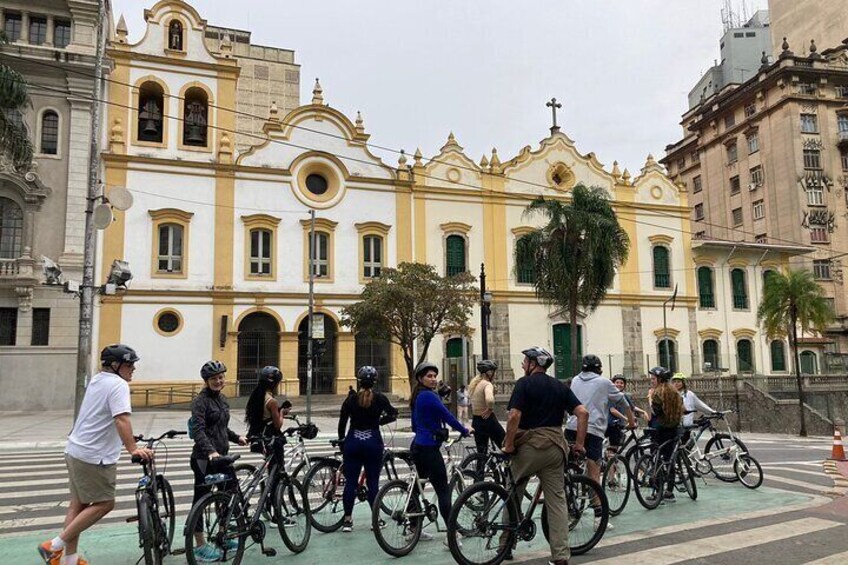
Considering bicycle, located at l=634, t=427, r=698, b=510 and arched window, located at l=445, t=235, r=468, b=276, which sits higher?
arched window, located at l=445, t=235, r=468, b=276

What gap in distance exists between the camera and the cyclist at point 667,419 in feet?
29.2

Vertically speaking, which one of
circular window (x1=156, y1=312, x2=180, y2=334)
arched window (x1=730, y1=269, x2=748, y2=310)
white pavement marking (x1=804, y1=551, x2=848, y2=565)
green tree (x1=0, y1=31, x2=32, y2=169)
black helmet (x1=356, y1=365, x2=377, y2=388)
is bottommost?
white pavement marking (x1=804, y1=551, x2=848, y2=565)

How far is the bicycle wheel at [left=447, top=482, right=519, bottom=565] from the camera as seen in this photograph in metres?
5.91

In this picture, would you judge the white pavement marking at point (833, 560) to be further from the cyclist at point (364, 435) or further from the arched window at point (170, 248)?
the arched window at point (170, 248)

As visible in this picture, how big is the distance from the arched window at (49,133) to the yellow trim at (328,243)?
10484mm

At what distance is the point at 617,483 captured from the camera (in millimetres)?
8414

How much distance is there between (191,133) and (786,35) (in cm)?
5169

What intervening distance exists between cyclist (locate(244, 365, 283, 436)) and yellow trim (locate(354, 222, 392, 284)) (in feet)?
80.8

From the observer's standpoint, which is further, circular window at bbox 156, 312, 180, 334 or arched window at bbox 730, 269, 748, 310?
arched window at bbox 730, 269, 748, 310

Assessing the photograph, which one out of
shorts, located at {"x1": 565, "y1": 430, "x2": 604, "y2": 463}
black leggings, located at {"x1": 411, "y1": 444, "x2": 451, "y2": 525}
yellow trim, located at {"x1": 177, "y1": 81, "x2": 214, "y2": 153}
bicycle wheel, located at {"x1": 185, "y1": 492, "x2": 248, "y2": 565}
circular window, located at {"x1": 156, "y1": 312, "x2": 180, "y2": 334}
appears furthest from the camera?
yellow trim, located at {"x1": 177, "y1": 81, "x2": 214, "y2": 153}

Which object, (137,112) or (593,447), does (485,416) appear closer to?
(593,447)

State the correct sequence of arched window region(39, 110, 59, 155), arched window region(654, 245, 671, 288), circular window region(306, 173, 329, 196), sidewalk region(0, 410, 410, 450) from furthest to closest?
arched window region(654, 245, 671, 288) → circular window region(306, 173, 329, 196) → arched window region(39, 110, 59, 155) → sidewalk region(0, 410, 410, 450)

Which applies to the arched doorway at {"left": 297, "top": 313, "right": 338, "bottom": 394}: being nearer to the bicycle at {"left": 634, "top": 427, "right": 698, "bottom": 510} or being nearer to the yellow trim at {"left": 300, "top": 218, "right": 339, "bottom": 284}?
the yellow trim at {"left": 300, "top": 218, "right": 339, "bottom": 284}

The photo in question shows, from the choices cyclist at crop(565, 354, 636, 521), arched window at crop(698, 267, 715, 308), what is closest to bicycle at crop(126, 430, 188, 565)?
cyclist at crop(565, 354, 636, 521)
